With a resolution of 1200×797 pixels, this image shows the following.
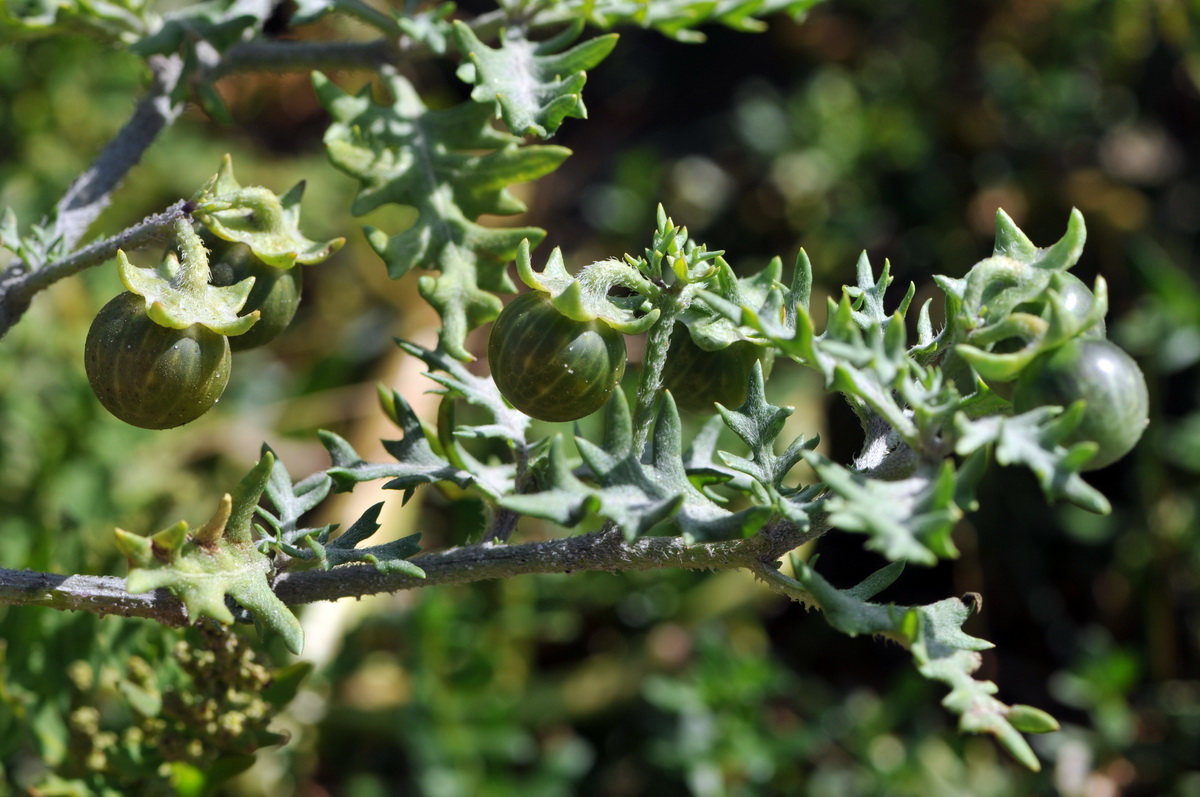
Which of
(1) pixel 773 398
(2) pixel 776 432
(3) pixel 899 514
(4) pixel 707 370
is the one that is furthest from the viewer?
(1) pixel 773 398

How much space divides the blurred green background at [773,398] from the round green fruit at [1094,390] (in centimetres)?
136

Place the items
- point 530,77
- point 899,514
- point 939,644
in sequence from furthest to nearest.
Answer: point 530,77
point 939,644
point 899,514

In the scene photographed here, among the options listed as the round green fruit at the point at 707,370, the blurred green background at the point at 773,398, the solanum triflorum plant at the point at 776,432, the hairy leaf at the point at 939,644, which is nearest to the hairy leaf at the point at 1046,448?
the solanum triflorum plant at the point at 776,432

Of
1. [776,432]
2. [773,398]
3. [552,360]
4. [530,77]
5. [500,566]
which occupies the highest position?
[530,77]

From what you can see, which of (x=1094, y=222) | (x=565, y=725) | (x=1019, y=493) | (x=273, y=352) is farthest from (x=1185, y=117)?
(x=273, y=352)

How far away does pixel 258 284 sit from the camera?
1.75 m

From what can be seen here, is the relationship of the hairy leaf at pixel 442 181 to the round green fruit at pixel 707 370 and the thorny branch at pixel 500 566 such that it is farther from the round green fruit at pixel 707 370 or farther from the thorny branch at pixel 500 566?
the thorny branch at pixel 500 566

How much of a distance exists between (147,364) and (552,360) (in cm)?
57

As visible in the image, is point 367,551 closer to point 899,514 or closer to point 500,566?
point 500,566

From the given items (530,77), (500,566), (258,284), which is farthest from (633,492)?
(530,77)

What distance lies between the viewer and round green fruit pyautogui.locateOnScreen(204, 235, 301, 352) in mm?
1723

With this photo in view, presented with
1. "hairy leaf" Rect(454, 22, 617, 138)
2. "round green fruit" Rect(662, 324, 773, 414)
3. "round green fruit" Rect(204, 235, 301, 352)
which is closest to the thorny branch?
"round green fruit" Rect(662, 324, 773, 414)

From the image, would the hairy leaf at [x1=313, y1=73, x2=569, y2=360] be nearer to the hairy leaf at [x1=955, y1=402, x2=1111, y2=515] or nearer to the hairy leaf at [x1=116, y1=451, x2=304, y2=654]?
the hairy leaf at [x1=116, y1=451, x2=304, y2=654]

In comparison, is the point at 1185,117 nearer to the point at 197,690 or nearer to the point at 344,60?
the point at 344,60
